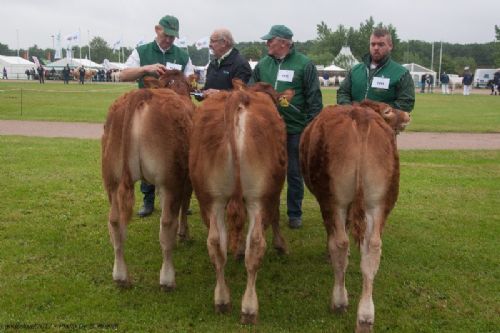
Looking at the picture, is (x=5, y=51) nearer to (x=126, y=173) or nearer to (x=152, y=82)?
(x=152, y=82)

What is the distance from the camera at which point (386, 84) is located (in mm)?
6074

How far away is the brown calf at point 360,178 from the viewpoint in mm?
4320

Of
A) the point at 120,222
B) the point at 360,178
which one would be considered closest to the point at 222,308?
the point at 120,222

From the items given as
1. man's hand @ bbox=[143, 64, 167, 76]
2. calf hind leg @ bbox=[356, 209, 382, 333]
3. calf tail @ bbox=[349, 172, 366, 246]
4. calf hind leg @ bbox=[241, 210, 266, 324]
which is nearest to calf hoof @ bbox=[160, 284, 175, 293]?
calf hind leg @ bbox=[241, 210, 266, 324]

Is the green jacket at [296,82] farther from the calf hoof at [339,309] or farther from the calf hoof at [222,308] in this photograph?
the calf hoof at [222,308]

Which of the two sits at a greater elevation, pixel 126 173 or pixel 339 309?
pixel 126 173

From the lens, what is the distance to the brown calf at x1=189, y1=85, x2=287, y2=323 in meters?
4.42

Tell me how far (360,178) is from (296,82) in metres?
2.82

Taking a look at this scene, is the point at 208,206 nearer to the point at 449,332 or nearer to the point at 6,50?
the point at 449,332

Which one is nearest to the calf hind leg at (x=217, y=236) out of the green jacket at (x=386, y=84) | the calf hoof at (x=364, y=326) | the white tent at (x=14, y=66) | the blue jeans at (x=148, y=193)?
the calf hoof at (x=364, y=326)

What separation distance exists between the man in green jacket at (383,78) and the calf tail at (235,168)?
2205 millimetres

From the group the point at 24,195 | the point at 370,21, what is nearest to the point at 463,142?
the point at 24,195

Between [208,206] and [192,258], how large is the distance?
200cm

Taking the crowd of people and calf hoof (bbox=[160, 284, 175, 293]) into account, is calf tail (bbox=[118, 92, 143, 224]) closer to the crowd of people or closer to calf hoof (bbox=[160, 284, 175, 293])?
calf hoof (bbox=[160, 284, 175, 293])
